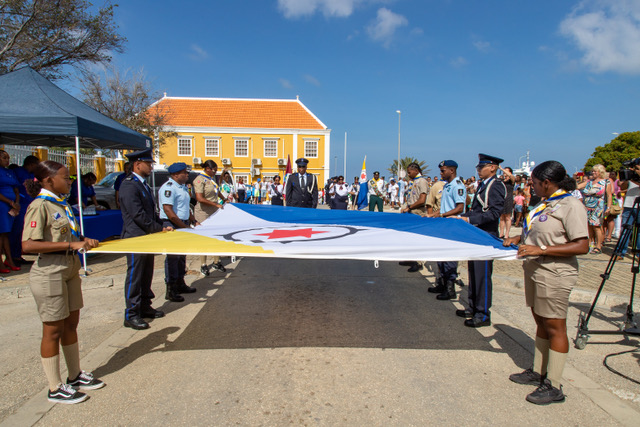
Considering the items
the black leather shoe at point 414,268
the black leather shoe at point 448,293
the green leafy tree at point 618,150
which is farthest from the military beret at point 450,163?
the green leafy tree at point 618,150

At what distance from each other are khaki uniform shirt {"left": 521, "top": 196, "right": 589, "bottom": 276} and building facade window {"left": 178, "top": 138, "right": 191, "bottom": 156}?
4716 cm

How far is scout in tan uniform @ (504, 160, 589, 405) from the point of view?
3.07m

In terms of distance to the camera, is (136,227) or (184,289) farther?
(184,289)

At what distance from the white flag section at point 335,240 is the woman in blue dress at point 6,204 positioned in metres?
4.30

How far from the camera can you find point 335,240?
4.03 metres

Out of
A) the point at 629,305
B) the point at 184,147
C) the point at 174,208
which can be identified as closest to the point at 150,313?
the point at 174,208

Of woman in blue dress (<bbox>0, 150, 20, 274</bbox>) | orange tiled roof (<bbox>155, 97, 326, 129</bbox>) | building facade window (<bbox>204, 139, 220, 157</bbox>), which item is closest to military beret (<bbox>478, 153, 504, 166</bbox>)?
woman in blue dress (<bbox>0, 150, 20, 274</bbox>)

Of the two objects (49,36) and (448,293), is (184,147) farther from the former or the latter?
(448,293)

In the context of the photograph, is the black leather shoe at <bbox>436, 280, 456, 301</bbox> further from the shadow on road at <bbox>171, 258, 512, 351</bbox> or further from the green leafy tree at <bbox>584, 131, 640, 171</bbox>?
the green leafy tree at <bbox>584, 131, 640, 171</bbox>

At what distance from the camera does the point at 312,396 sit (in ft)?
10.8

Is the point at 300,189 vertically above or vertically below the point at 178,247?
above

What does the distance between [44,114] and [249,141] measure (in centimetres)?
4045

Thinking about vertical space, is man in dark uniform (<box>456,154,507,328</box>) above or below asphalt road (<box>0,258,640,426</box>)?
above


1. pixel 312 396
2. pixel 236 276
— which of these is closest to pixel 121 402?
pixel 312 396
